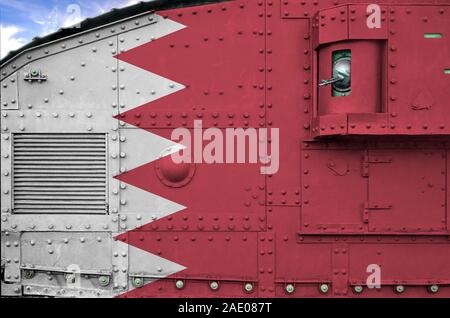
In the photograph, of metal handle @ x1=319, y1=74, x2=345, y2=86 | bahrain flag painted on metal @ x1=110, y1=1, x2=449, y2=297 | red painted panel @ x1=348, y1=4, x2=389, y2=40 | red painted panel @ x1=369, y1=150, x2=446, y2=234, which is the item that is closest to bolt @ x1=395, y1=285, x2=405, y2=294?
bahrain flag painted on metal @ x1=110, y1=1, x2=449, y2=297

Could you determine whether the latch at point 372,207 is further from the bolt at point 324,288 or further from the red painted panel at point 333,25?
the red painted panel at point 333,25

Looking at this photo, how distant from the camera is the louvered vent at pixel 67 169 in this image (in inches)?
121

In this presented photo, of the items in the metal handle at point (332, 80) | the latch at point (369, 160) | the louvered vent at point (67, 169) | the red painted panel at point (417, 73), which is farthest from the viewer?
the louvered vent at point (67, 169)

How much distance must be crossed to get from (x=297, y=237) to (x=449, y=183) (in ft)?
4.19

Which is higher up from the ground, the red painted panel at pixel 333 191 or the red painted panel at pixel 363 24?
the red painted panel at pixel 363 24

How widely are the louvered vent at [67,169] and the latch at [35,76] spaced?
453 mm

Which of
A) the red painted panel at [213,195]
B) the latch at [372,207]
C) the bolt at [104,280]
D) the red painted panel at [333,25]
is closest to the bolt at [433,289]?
the latch at [372,207]

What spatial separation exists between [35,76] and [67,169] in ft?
2.65

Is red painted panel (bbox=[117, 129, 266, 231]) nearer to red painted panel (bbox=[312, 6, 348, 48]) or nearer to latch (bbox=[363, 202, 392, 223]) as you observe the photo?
latch (bbox=[363, 202, 392, 223])

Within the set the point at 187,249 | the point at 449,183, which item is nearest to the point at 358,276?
the point at 449,183

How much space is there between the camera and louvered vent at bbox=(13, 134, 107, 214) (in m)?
3.09

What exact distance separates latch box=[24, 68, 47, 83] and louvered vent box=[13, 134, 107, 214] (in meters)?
0.45

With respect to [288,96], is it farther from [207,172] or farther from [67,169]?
[67,169]

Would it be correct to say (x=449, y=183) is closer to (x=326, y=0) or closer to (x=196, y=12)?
(x=326, y=0)
